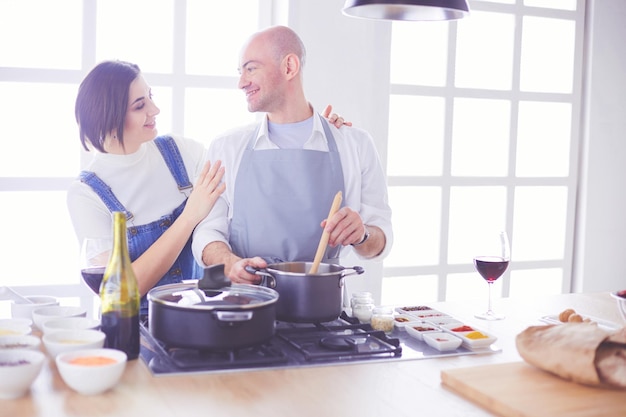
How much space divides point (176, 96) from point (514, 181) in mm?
2198

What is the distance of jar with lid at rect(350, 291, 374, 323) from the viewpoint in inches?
79.1

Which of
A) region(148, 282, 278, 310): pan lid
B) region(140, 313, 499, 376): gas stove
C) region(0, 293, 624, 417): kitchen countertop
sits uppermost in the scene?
region(148, 282, 278, 310): pan lid

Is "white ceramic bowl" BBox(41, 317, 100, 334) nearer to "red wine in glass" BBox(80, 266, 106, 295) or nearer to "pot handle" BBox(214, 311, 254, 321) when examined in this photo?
"red wine in glass" BBox(80, 266, 106, 295)

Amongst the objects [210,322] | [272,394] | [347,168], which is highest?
[347,168]

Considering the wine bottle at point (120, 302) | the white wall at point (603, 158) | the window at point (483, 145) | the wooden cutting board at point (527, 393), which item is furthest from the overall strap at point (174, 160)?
the white wall at point (603, 158)

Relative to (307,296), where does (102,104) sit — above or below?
above

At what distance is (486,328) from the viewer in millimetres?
1995

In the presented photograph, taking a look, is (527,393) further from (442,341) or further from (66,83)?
(66,83)

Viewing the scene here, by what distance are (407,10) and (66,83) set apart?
78.8 inches

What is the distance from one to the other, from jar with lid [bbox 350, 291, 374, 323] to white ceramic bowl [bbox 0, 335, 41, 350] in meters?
0.84

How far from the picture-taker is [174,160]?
284cm

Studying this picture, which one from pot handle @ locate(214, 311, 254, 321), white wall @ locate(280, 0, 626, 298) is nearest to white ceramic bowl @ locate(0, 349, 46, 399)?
pot handle @ locate(214, 311, 254, 321)

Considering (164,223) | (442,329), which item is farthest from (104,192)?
(442,329)

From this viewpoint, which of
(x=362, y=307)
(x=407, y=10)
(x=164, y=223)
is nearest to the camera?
(x=362, y=307)
